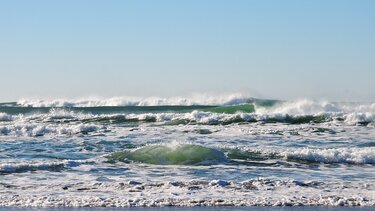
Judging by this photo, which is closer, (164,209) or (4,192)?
(164,209)

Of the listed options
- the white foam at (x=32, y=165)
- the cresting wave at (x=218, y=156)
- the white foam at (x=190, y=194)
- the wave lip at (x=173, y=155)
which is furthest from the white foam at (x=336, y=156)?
the white foam at (x=32, y=165)

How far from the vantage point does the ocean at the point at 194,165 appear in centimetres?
1222

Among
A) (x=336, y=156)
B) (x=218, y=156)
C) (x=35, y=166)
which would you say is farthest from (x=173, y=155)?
(x=336, y=156)

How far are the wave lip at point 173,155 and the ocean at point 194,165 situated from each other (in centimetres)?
2

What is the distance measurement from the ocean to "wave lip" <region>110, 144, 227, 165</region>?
2 centimetres

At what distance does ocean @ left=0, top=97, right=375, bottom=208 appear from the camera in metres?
12.2

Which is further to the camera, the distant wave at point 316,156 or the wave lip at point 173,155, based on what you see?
the distant wave at point 316,156

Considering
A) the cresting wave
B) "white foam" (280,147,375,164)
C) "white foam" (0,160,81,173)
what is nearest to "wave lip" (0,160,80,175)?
"white foam" (0,160,81,173)

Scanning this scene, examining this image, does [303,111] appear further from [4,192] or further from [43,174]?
[4,192]

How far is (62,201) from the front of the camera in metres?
11.8

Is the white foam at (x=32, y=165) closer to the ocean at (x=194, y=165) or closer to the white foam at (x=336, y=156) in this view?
the ocean at (x=194, y=165)

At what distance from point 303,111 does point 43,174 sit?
76.1 feet

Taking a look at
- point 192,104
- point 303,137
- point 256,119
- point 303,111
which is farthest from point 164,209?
point 192,104

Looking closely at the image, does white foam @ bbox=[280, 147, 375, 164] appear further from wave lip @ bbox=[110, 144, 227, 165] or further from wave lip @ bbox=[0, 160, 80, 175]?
wave lip @ bbox=[0, 160, 80, 175]
